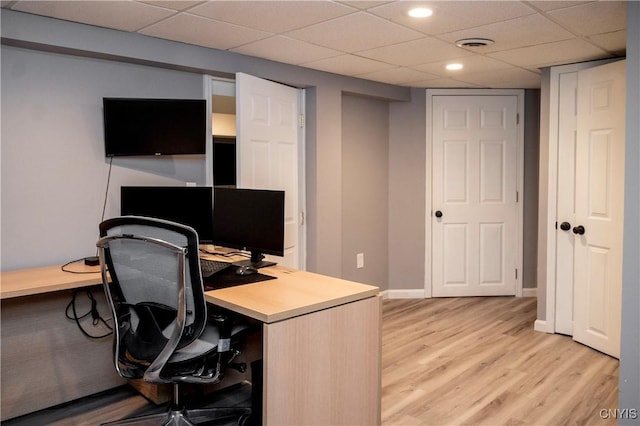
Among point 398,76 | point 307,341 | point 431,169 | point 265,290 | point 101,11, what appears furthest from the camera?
point 431,169

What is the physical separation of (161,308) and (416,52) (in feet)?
8.08

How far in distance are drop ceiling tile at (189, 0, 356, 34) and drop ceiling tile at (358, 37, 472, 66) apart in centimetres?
76

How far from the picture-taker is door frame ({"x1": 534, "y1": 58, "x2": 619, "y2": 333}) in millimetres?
4094

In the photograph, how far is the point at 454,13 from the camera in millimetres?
2785

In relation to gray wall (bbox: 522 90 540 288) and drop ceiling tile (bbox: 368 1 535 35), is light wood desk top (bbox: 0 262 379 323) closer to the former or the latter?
drop ceiling tile (bbox: 368 1 535 35)

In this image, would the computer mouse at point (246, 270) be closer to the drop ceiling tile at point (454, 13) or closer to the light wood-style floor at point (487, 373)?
the light wood-style floor at point (487, 373)

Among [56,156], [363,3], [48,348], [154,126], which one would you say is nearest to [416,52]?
[363,3]

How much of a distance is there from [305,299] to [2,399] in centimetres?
176

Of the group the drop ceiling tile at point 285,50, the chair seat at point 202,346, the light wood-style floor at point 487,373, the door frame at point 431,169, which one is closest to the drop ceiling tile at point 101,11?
the drop ceiling tile at point 285,50

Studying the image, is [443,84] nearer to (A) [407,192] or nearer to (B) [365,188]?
(A) [407,192]

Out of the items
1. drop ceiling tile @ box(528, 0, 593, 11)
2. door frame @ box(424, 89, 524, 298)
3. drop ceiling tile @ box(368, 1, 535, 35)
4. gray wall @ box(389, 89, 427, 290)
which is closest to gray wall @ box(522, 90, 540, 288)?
door frame @ box(424, 89, 524, 298)

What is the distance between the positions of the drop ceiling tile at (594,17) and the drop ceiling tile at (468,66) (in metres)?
0.82

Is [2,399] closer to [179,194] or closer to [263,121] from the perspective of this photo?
[179,194]

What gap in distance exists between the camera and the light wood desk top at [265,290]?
7.16 feet
